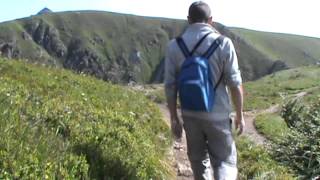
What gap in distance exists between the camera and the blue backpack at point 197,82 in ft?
24.1

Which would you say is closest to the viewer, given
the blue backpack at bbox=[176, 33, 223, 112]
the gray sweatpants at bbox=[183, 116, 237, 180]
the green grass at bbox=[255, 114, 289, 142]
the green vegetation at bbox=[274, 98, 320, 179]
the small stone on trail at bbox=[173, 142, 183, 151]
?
the blue backpack at bbox=[176, 33, 223, 112]

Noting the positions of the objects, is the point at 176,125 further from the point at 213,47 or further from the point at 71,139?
the point at 71,139

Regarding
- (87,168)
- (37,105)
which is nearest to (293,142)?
(37,105)

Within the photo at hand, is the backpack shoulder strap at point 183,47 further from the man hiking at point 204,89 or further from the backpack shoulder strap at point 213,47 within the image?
the backpack shoulder strap at point 213,47

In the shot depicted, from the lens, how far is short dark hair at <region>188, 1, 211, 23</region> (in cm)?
768

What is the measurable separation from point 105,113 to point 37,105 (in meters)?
1.81

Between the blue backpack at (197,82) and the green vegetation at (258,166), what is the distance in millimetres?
3631

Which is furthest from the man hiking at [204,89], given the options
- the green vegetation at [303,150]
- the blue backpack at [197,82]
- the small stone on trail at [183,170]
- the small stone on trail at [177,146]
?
the small stone on trail at [177,146]

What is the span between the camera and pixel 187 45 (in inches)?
303

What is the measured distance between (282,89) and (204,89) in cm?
3577

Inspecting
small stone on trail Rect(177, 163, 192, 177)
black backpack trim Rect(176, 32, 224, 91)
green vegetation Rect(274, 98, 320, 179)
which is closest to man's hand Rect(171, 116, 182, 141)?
black backpack trim Rect(176, 32, 224, 91)

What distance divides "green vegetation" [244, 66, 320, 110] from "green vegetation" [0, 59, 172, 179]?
2005cm

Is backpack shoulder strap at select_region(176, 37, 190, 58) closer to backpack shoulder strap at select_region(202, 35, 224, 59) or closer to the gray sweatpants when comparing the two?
backpack shoulder strap at select_region(202, 35, 224, 59)

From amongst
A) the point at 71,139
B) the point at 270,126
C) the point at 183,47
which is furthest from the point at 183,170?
the point at 270,126
